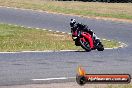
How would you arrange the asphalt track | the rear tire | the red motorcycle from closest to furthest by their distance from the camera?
1. the asphalt track
2. the red motorcycle
3. the rear tire

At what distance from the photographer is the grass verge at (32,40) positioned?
20.3 metres

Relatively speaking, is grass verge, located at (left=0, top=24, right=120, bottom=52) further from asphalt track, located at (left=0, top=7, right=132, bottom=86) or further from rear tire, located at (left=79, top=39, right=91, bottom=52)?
rear tire, located at (left=79, top=39, right=91, bottom=52)

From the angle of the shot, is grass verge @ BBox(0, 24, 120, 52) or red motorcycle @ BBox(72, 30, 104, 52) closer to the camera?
red motorcycle @ BBox(72, 30, 104, 52)

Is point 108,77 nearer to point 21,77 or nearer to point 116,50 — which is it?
point 21,77

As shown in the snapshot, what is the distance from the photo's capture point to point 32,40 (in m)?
22.8

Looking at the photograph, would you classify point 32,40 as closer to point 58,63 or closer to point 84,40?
point 84,40

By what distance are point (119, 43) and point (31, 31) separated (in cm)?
549

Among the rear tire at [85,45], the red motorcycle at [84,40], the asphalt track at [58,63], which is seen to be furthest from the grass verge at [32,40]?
the red motorcycle at [84,40]

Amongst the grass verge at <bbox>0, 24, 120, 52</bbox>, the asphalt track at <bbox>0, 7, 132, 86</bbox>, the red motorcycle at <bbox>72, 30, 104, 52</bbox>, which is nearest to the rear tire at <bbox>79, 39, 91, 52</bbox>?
the red motorcycle at <bbox>72, 30, 104, 52</bbox>

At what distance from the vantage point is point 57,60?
55.1 ft

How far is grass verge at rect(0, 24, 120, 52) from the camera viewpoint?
2034 centimetres

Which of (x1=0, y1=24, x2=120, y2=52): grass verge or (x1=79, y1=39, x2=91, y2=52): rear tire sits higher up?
(x1=79, y1=39, x2=91, y2=52): rear tire

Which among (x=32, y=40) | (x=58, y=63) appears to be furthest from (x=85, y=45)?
(x=32, y=40)

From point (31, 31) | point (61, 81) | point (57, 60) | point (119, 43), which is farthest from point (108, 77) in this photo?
point (31, 31)
